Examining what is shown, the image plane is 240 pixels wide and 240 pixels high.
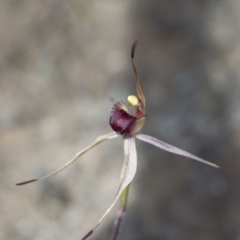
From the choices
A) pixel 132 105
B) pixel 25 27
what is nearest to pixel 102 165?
pixel 25 27

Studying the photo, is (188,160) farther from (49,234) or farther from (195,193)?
(49,234)

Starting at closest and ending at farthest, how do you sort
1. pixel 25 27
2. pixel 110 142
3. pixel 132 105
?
1. pixel 132 105
2. pixel 110 142
3. pixel 25 27

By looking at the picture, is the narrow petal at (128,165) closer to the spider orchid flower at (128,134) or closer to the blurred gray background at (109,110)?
the spider orchid flower at (128,134)

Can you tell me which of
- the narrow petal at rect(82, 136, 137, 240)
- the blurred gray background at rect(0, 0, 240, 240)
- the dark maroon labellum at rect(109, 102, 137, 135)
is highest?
the dark maroon labellum at rect(109, 102, 137, 135)

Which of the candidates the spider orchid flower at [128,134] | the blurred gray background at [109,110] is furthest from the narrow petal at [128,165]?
the blurred gray background at [109,110]

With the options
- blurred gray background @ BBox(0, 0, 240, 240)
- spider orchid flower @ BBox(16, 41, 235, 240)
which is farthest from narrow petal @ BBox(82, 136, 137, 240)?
blurred gray background @ BBox(0, 0, 240, 240)

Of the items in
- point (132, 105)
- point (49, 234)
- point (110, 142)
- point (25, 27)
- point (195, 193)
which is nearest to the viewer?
point (132, 105)

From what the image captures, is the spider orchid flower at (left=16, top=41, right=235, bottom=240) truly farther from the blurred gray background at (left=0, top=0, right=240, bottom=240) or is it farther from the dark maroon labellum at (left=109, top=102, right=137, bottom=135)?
the blurred gray background at (left=0, top=0, right=240, bottom=240)

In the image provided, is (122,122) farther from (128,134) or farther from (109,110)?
(109,110)
